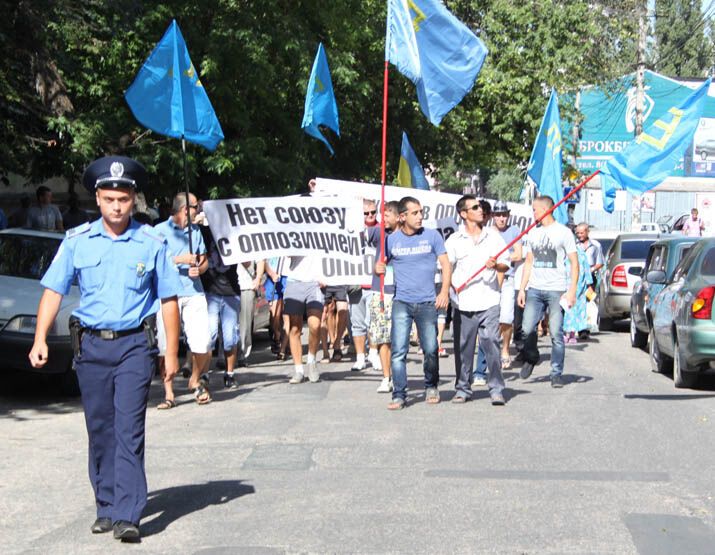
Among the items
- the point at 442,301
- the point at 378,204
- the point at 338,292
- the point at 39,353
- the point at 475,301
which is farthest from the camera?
the point at 338,292

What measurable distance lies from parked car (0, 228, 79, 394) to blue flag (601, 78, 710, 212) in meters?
5.88

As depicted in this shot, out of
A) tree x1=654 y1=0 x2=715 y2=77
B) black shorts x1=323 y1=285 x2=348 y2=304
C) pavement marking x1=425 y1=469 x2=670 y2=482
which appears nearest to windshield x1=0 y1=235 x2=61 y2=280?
black shorts x1=323 y1=285 x2=348 y2=304

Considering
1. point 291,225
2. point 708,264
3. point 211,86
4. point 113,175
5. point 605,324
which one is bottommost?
point 605,324

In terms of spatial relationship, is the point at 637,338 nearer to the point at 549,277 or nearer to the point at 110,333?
the point at 549,277

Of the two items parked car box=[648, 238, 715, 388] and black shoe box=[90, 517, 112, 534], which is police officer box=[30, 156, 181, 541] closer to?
black shoe box=[90, 517, 112, 534]

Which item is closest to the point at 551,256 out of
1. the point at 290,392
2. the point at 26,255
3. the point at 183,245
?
the point at 290,392

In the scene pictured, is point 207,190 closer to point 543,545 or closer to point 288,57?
point 288,57

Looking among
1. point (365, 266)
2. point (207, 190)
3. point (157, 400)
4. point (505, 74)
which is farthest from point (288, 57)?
point (505, 74)

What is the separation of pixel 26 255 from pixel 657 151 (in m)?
6.83

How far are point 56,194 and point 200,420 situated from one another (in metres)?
24.4

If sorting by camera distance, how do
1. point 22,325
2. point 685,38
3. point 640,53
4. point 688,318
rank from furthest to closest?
point 685,38
point 640,53
point 688,318
point 22,325

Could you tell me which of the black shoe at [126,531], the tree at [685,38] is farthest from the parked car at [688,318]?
the tree at [685,38]

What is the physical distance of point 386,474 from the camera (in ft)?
25.6

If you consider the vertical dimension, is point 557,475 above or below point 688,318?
below
